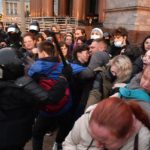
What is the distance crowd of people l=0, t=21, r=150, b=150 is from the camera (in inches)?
65.5

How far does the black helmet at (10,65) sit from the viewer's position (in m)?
2.59

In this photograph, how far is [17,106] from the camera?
2.68m

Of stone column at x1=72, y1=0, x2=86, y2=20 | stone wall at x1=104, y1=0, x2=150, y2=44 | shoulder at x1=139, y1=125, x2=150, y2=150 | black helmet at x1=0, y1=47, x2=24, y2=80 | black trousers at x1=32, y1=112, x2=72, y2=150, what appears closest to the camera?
shoulder at x1=139, y1=125, x2=150, y2=150

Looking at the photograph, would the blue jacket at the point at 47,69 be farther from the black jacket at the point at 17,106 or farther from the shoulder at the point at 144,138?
the shoulder at the point at 144,138

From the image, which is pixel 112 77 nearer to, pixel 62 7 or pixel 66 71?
pixel 66 71

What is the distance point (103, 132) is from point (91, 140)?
1.07ft

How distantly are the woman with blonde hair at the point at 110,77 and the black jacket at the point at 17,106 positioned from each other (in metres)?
0.90

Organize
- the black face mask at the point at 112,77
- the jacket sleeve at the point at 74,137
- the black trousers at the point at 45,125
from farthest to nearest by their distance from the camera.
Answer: the black trousers at the point at 45,125 → the black face mask at the point at 112,77 → the jacket sleeve at the point at 74,137

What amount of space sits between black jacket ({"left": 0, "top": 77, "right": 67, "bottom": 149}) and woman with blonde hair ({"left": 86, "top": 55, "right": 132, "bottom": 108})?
2.95 ft

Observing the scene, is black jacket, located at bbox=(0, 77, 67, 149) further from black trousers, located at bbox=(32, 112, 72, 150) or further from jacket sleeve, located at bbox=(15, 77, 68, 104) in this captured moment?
black trousers, located at bbox=(32, 112, 72, 150)

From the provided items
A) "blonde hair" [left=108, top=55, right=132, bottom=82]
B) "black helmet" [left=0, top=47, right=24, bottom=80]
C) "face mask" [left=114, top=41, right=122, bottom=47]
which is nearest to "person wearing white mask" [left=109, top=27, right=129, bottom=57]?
"face mask" [left=114, top=41, right=122, bottom=47]

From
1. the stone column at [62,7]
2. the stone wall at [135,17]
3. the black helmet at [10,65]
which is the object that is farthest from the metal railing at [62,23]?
the black helmet at [10,65]

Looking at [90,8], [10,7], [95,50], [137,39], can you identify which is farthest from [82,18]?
[10,7]

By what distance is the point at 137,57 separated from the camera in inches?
178
